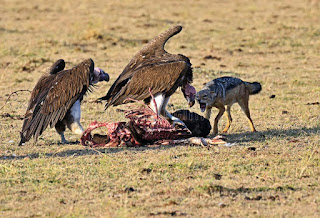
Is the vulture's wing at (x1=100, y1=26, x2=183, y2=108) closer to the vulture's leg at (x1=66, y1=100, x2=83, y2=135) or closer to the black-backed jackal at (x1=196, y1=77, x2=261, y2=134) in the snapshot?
the vulture's leg at (x1=66, y1=100, x2=83, y2=135)

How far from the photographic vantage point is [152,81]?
24.0ft

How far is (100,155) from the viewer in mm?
6738

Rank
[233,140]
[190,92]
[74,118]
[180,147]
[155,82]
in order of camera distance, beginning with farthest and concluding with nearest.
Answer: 1. [190,92]
2. [233,140]
3. [74,118]
4. [155,82]
5. [180,147]

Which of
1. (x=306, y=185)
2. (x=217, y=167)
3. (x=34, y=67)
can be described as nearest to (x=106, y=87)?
(x=34, y=67)

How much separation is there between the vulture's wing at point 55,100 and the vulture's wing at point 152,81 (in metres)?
0.44

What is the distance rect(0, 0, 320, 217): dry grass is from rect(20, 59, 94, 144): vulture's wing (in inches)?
11.8

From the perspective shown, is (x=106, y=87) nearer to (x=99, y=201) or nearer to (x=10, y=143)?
(x=10, y=143)

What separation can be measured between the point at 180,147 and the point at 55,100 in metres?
1.48

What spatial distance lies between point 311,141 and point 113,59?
21.3 ft

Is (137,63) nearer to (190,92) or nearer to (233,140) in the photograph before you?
(190,92)

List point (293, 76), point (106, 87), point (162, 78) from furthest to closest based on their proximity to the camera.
A: 1. point (293, 76)
2. point (106, 87)
3. point (162, 78)

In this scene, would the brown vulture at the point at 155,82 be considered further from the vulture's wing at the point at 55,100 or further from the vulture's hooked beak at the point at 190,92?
the vulture's wing at the point at 55,100

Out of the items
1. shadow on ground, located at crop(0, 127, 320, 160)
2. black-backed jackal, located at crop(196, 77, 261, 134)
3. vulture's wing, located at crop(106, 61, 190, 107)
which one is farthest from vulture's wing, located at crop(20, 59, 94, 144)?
black-backed jackal, located at crop(196, 77, 261, 134)

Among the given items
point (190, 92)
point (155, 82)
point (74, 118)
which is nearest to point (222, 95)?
point (190, 92)
